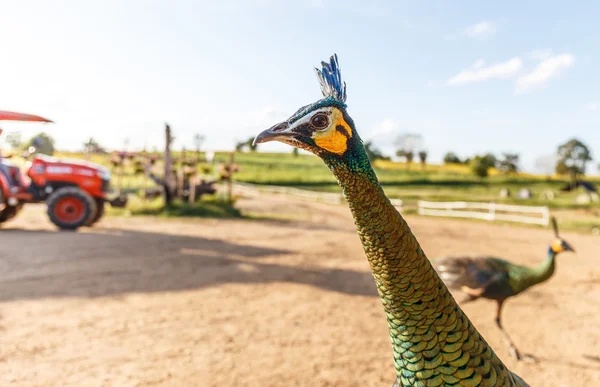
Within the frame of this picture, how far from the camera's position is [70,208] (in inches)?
429

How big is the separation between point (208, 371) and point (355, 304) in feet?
8.95

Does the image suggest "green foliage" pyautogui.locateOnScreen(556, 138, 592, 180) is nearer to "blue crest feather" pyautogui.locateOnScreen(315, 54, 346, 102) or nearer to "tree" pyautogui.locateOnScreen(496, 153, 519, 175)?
"tree" pyautogui.locateOnScreen(496, 153, 519, 175)

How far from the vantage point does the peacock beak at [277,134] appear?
5.06 ft

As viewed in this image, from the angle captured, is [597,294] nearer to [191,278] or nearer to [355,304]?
[355,304]

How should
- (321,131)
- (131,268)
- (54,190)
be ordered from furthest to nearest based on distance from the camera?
(54,190) → (131,268) → (321,131)

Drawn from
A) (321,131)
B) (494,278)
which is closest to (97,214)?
(494,278)

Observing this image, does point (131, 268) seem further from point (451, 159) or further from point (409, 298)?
point (451, 159)

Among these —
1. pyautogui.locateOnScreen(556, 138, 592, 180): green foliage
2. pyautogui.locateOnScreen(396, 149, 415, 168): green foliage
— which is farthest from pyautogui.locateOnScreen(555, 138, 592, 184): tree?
pyautogui.locateOnScreen(396, 149, 415, 168): green foliage

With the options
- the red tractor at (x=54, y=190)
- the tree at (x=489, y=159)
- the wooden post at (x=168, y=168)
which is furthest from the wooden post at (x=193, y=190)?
the tree at (x=489, y=159)

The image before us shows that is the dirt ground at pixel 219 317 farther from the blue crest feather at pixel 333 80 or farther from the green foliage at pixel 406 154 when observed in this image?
the green foliage at pixel 406 154

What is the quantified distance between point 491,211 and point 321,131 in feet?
72.1

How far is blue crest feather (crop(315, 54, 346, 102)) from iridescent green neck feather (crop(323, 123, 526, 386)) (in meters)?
0.23

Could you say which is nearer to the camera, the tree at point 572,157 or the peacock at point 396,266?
the peacock at point 396,266

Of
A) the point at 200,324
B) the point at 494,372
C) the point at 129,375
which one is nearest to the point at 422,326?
the point at 494,372
